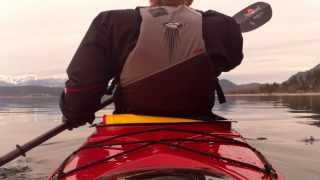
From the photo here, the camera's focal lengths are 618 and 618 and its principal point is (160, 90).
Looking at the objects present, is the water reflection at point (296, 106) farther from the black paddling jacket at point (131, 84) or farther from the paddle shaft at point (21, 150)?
the black paddling jacket at point (131, 84)

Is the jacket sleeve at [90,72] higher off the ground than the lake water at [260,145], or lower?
higher

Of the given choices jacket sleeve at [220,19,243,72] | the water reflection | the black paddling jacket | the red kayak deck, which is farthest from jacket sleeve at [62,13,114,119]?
the water reflection

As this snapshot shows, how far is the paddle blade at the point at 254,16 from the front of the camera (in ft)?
24.4

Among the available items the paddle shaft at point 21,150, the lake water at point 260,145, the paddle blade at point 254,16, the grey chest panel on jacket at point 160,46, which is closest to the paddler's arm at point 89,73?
the grey chest panel on jacket at point 160,46

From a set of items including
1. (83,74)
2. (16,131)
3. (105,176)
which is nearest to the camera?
(105,176)

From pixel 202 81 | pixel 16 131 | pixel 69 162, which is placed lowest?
pixel 16 131

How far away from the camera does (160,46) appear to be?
4574mm

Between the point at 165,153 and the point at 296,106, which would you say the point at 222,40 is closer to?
the point at 165,153

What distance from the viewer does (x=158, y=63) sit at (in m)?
4.59

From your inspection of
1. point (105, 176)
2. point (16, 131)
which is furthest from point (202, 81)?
point (16, 131)

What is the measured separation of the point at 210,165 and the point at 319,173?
5.44 metres

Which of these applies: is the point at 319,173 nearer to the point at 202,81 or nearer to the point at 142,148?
the point at 202,81

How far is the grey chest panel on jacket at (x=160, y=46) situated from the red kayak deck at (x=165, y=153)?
1.46 ft

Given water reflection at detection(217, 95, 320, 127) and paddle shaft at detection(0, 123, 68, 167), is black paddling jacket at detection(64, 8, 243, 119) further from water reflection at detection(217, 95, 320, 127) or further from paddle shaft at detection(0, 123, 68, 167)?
water reflection at detection(217, 95, 320, 127)
